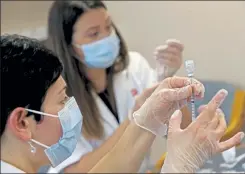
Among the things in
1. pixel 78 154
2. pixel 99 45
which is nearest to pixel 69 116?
pixel 78 154

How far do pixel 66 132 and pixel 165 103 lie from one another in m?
0.27

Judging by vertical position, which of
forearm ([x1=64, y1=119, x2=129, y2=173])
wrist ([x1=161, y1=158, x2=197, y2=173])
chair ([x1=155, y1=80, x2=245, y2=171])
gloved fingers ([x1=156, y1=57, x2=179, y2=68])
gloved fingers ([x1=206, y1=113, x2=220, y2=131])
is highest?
gloved fingers ([x1=206, y1=113, x2=220, y2=131])

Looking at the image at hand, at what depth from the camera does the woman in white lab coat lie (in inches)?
63.4

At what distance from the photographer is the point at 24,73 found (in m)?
1.04

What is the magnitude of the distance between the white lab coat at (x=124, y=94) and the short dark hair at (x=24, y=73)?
20.5 inches

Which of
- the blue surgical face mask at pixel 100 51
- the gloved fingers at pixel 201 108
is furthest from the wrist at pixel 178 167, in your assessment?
the blue surgical face mask at pixel 100 51

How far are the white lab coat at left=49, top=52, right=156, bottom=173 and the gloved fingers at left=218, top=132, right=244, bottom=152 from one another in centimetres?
77

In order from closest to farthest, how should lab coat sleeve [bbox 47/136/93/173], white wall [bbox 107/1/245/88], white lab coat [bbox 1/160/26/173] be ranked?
white lab coat [bbox 1/160/26/173] < lab coat sleeve [bbox 47/136/93/173] < white wall [bbox 107/1/245/88]

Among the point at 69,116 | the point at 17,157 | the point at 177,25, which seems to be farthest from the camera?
the point at 177,25

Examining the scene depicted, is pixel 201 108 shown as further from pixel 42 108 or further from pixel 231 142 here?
pixel 42 108

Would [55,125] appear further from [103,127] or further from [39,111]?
[103,127]

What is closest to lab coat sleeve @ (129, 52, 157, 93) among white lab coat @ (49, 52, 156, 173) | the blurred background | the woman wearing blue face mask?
white lab coat @ (49, 52, 156, 173)

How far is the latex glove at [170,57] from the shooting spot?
139cm

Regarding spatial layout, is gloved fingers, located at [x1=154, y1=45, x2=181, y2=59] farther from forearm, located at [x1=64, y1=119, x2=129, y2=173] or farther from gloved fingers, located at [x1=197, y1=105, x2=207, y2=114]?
gloved fingers, located at [x1=197, y1=105, x2=207, y2=114]
